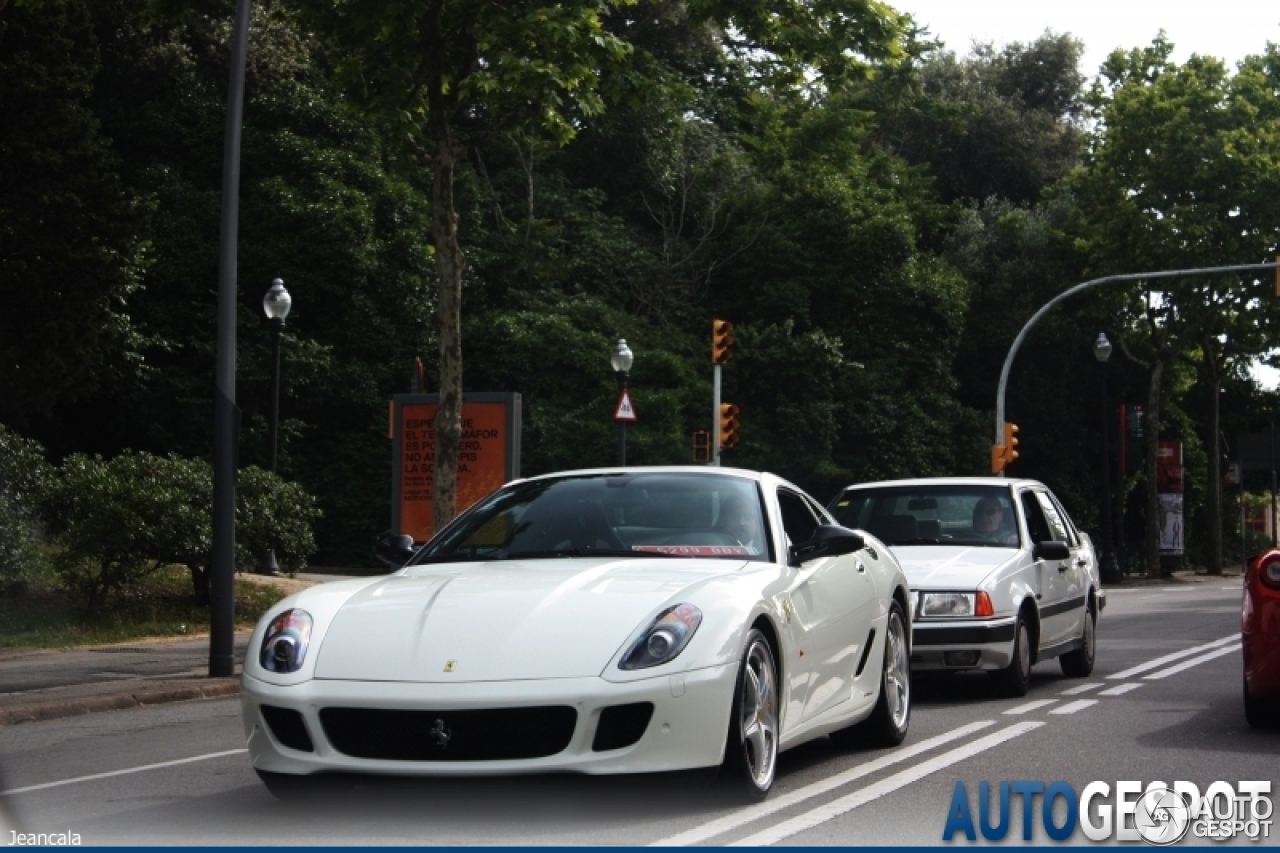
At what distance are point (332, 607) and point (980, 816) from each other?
8.80 ft

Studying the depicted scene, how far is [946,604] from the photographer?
12203 mm

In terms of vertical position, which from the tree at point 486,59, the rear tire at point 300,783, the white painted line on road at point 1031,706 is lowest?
the white painted line on road at point 1031,706

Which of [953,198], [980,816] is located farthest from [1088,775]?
[953,198]

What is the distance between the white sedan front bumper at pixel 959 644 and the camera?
39.6ft

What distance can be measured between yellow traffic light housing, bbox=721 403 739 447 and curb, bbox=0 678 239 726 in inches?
504

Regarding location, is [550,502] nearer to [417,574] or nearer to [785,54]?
[417,574]

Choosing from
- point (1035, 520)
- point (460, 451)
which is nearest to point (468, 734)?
point (1035, 520)

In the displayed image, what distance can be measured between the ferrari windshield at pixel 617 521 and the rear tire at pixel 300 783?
59.6 inches

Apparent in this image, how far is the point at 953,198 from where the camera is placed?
191 feet

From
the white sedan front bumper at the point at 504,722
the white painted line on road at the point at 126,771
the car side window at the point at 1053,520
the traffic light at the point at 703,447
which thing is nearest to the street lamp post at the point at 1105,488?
the traffic light at the point at 703,447

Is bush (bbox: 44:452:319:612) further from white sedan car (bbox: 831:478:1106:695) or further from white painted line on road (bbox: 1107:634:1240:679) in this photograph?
white painted line on road (bbox: 1107:634:1240:679)

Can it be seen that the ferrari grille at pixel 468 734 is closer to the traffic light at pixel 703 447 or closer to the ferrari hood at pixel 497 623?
the ferrari hood at pixel 497 623

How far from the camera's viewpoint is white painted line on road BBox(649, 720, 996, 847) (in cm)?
641

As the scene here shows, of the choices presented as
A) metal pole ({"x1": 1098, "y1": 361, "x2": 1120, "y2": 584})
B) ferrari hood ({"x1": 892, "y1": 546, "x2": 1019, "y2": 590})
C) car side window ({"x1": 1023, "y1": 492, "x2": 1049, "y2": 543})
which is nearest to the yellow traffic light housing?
car side window ({"x1": 1023, "y1": 492, "x2": 1049, "y2": 543})
